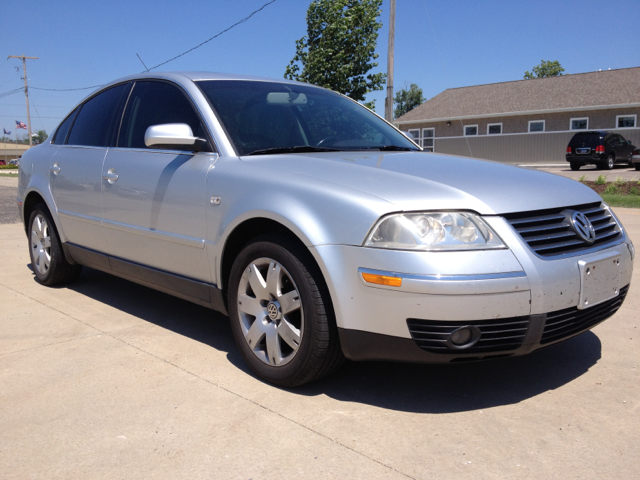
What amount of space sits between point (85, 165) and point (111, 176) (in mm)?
499

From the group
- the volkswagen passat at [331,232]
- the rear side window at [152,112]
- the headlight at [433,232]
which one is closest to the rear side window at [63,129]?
the volkswagen passat at [331,232]

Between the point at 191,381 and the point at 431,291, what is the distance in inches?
56.9

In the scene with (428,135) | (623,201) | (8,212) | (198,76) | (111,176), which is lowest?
(623,201)

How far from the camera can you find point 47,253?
5.33 m

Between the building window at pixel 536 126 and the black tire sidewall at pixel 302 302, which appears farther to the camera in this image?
the building window at pixel 536 126

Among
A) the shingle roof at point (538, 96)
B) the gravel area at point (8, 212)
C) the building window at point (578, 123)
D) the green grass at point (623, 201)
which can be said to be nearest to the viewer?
the gravel area at point (8, 212)

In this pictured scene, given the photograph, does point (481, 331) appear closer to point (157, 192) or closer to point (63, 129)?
point (157, 192)

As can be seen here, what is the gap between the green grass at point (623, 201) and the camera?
1189 cm

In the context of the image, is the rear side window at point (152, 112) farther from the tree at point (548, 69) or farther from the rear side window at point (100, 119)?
the tree at point (548, 69)

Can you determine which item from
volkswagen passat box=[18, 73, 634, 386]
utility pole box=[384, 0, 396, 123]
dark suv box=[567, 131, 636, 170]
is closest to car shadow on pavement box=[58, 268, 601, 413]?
volkswagen passat box=[18, 73, 634, 386]

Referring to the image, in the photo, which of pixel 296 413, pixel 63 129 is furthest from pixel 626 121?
pixel 296 413

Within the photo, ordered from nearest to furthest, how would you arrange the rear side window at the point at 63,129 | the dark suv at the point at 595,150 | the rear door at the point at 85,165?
the rear door at the point at 85,165
the rear side window at the point at 63,129
the dark suv at the point at 595,150

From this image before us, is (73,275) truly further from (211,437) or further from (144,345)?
(211,437)

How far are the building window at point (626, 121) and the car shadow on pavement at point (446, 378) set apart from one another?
97.0ft
